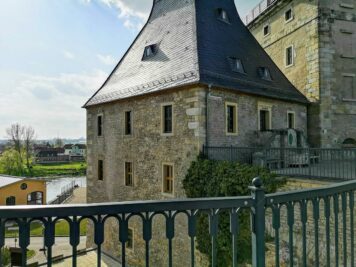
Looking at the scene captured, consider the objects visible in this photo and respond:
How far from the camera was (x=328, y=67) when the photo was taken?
60.2 feet

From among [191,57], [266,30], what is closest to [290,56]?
[266,30]

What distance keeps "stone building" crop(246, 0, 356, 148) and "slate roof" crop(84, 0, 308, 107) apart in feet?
4.90

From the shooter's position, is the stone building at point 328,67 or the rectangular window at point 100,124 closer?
the rectangular window at point 100,124

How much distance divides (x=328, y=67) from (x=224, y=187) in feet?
42.0

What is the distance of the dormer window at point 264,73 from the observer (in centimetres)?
1592

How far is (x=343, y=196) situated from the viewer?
288 cm

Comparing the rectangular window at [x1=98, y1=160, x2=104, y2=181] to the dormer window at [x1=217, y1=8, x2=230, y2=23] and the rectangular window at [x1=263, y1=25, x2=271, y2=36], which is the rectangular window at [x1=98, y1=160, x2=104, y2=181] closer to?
the dormer window at [x1=217, y1=8, x2=230, y2=23]

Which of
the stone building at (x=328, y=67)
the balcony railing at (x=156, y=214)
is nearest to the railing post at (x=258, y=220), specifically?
the balcony railing at (x=156, y=214)

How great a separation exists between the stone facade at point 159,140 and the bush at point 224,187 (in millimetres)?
726

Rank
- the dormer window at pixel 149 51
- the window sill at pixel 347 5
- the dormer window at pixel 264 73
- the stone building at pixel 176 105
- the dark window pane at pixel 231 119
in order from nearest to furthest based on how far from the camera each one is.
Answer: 1. the stone building at pixel 176 105
2. the dark window pane at pixel 231 119
3. the dormer window at pixel 264 73
4. the dormer window at pixel 149 51
5. the window sill at pixel 347 5

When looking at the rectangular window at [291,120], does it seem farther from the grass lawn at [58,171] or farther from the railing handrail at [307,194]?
the grass lawn at [58,171]

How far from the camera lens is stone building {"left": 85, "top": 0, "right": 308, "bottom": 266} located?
12375 mm

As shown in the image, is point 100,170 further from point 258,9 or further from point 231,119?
point 258,9

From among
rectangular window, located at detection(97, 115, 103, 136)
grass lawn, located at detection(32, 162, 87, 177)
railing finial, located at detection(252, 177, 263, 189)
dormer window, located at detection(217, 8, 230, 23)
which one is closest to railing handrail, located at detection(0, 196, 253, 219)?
railing finial, located at detection(252, 177, 263, 189)
